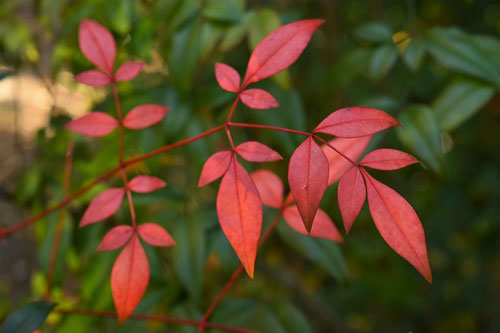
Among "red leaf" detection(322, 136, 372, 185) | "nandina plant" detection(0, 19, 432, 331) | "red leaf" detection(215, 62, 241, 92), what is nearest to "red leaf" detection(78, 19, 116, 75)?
"nandina plant" detection(0, 19, 432, 331)

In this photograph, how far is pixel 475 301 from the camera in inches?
48.0

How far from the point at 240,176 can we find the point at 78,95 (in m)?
1.06

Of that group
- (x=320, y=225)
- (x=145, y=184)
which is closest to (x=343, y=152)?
(x=320, y=225)

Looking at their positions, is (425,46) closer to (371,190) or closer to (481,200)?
(371,190)

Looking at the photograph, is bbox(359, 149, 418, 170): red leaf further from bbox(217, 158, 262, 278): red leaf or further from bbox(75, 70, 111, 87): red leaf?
bbox(75, 70, 111, 87): red leaf

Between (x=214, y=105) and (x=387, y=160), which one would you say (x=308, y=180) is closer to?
(x=387, y=160)

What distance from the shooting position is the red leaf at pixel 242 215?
0.28 meters

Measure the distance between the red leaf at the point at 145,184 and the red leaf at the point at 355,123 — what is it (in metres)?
0.16

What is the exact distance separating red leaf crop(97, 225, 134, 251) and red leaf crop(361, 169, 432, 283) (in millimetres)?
200

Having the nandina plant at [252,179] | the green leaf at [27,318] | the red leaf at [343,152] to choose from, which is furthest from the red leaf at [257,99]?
the green leaf at [27,318]

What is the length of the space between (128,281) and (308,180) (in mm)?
165

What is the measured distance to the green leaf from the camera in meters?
0.35

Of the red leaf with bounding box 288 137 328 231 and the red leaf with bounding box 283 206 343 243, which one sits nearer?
the red leaf with bounding box 288 137 328 231

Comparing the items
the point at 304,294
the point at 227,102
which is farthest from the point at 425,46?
the point at 304,294
